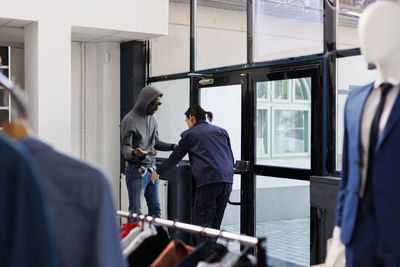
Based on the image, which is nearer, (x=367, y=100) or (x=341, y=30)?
(x=367, y=100)

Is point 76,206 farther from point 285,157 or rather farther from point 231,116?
point 231,116

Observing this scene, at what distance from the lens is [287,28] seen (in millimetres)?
4543

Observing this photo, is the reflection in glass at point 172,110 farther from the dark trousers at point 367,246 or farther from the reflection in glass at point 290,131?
the dark trousers at point 367,246

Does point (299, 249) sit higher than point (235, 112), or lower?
lower

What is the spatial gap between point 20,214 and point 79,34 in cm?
515

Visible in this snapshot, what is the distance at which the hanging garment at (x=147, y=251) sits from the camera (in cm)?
200

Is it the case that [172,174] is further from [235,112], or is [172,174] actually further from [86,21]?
[86,21]

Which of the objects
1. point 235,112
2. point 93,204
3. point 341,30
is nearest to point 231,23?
point 235,112

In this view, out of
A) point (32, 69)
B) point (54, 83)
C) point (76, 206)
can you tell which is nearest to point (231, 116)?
point (54, 83)

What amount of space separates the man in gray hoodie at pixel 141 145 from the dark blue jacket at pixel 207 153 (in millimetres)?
477

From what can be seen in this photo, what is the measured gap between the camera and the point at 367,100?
196 centimetres

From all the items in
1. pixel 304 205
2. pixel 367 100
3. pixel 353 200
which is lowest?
pixel 304 205

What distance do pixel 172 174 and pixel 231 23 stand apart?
1679 millimetres

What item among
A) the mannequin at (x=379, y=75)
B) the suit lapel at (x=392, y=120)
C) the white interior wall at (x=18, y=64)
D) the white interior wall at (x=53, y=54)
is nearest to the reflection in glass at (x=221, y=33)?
the white interior wall at (x=53, y=54)
